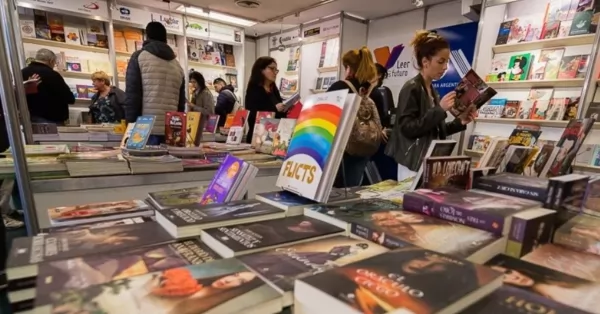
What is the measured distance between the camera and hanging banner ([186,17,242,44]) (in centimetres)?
577

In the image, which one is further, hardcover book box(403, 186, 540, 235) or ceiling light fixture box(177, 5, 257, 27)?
ceiling light fixture box(177, 5, 257, 27)

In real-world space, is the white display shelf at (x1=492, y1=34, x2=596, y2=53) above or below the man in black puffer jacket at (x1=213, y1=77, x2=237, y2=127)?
above

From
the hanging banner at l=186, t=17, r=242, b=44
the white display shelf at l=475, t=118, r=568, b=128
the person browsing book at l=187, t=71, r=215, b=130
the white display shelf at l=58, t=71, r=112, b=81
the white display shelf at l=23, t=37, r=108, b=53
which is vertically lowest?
the white display shelf at l=475, t=118, r=568, b=128

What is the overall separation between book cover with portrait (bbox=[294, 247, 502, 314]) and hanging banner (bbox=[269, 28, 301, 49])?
6.30 m

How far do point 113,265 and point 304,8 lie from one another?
5.20 metres

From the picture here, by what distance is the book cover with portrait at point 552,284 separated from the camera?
468mm

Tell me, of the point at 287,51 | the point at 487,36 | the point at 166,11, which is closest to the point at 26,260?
the point at 487,36

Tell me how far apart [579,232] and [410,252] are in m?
0.45

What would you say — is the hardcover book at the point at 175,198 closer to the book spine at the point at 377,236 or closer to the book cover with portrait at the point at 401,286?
the book spine at the point at 377,236

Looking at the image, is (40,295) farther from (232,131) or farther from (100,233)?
(232,131)

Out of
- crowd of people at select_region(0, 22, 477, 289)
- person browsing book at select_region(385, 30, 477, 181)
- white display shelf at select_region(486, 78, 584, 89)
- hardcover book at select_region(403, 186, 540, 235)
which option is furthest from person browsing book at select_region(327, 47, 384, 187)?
white display shelf at select_region(486, 78, 584, 89)

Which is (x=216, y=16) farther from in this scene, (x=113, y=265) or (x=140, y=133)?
(x=113, y=265)

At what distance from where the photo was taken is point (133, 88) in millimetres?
2309

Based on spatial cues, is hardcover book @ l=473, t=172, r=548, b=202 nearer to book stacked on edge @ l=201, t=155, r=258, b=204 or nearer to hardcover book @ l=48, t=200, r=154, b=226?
book stacked on edge @ l=201, t=155, r=258, b=204
